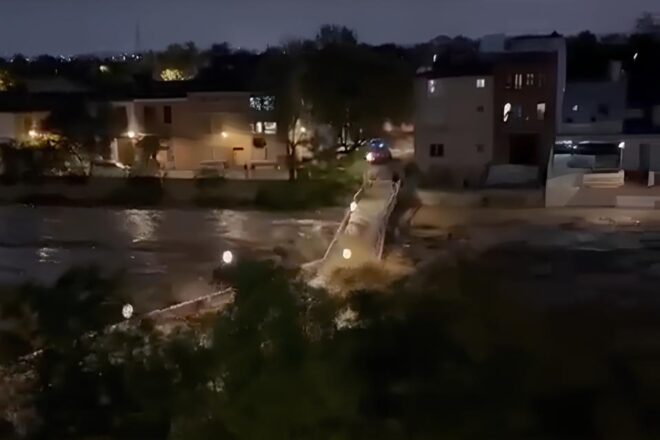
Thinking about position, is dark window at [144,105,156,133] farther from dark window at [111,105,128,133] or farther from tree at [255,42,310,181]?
tree at [255,42,310,181]

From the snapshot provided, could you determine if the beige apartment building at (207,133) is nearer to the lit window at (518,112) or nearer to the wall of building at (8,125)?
the wall of building at (8,125)

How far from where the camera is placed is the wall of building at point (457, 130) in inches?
456

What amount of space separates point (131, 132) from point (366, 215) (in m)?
5.41

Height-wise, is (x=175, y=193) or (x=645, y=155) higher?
(x=645, y=155)

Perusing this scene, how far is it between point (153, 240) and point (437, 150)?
437 centimetres

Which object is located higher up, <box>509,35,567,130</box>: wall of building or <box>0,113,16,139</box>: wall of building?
<box>509,35,567,130</box>: wall of building

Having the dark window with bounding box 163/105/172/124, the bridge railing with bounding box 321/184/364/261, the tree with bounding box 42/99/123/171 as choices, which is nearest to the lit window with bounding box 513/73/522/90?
the bridge railing with bounding box 321/184/364/261

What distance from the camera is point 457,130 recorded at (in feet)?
38.3

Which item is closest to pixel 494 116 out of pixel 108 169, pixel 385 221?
pixel 385 221

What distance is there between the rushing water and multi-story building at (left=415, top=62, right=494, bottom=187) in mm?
2255

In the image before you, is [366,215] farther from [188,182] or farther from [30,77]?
[30,77]

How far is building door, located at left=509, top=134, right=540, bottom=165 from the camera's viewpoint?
1148cm

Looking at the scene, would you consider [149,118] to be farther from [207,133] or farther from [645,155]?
[645,155]

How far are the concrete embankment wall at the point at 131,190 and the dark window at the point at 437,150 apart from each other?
202cm
